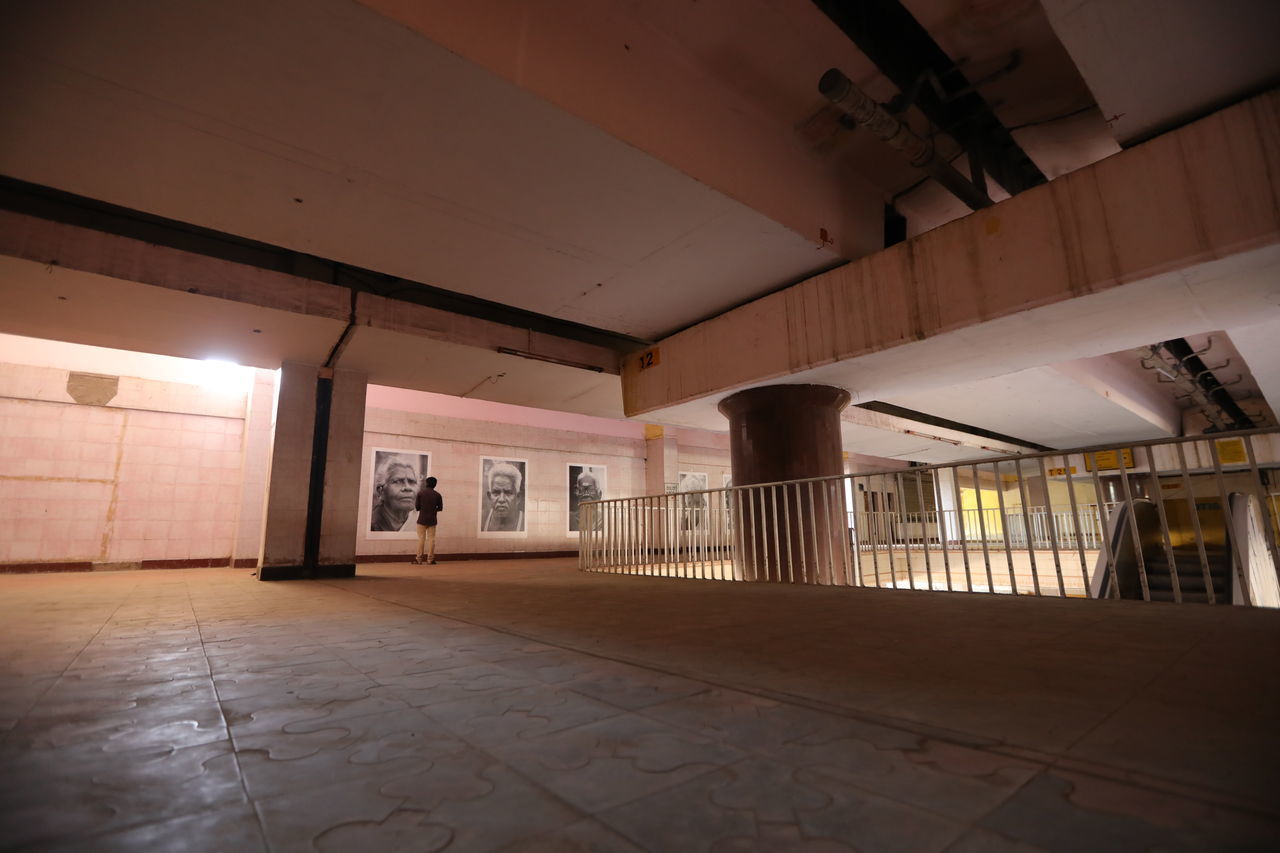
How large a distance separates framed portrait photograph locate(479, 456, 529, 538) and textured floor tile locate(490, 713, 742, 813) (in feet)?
42.1

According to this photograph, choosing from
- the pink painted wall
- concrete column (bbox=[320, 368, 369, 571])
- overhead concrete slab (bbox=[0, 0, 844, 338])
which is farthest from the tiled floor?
the pink painted wall

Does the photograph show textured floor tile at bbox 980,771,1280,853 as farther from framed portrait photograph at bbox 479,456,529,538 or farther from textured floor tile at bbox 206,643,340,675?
framed portrait photograph at bbox 479,456,529,538

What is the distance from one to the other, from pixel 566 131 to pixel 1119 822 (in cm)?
441

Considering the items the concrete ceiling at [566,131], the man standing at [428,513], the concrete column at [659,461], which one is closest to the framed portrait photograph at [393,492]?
the man standing at [428,513]

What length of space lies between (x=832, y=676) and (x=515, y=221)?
4.69 metres

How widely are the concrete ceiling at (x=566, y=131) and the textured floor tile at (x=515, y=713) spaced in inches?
143

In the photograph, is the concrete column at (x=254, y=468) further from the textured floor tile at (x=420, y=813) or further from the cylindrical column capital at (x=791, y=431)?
the textured floor tile at (x=420, y=813)

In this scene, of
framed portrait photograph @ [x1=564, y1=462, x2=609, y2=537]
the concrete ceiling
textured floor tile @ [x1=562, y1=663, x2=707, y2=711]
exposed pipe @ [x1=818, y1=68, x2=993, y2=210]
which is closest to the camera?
textured floor tile @ [x1=562, y1=663, x2=707, y2=711]

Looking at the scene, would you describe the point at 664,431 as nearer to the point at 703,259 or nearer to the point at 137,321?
the point at 703,259

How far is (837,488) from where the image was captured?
259 inches

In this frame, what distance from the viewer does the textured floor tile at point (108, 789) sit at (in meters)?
1.07

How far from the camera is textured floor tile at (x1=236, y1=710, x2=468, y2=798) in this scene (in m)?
1.25

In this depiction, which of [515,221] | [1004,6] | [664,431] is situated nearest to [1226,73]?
[1004,6]

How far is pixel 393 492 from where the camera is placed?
12.5 metres
